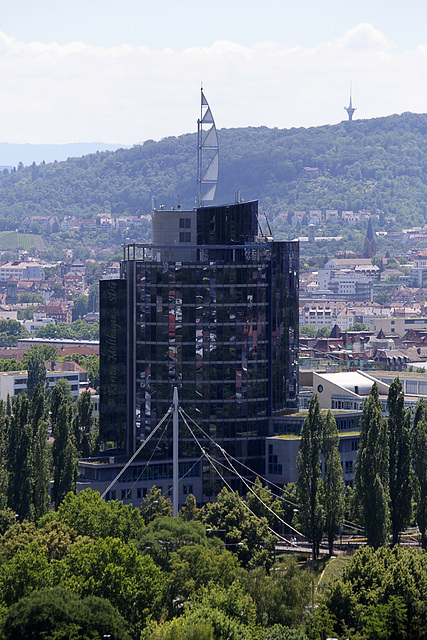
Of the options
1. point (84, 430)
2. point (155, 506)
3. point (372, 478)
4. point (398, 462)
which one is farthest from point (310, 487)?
point (84, 430)

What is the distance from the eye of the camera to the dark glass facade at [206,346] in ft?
447

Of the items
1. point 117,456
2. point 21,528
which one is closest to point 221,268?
point 117,456

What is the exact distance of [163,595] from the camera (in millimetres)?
94312

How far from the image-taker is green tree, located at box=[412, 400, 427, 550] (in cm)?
11869

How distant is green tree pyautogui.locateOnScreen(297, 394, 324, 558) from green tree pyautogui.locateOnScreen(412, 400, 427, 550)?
7325 millimetres

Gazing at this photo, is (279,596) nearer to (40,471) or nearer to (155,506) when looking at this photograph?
(155,506)

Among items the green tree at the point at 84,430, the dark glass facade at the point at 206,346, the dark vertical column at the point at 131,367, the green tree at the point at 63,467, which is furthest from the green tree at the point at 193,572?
the green tree at the point at 84,430

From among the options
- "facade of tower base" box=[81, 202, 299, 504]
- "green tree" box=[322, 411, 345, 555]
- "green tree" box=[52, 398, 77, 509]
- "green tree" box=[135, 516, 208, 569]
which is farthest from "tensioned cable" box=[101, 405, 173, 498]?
"green tree" box=[135, 516, 208, 569]

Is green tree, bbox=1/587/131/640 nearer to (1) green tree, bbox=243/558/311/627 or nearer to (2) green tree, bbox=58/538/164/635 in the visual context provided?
(2) green tree, bbox=58/538/164/635

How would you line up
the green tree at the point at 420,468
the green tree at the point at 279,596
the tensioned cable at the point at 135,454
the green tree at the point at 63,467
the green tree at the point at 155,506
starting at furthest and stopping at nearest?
the tensioned cable at the point at 135,454
the green tree at the point at 63,467
the green tree at the point at 155,506
the green tree at the point at 420,468
the green tree at the point at 279,596

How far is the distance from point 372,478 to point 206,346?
82.1 ft

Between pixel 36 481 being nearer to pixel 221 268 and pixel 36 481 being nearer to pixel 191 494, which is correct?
pixel 191 494

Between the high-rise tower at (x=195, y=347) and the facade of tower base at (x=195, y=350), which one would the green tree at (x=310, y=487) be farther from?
the high-rise tower at (x=195, y=347)

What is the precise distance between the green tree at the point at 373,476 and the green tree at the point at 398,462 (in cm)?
191
